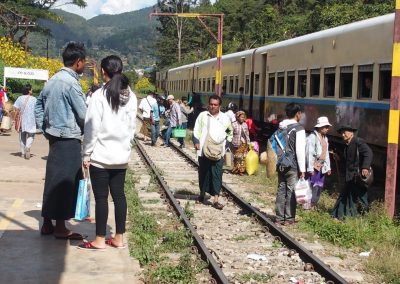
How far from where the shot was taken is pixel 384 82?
38.1 feet

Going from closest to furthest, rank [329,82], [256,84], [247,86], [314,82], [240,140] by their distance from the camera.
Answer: [329,82]
[240,140]
[314,82]
[256,84]
[247,86]

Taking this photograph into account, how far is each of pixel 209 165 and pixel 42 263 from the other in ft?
14.8

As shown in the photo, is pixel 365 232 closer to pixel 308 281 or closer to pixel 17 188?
pixel 308 281

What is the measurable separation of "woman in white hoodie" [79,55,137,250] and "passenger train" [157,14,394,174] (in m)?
6.06

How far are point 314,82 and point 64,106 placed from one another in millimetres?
9865

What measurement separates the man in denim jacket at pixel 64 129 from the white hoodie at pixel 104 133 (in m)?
0.40

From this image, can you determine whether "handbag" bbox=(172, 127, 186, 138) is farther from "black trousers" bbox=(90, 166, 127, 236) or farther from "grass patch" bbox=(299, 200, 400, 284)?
"black trousers" bbox=(90, 166, 127, 236)

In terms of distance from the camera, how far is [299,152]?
8.78 metres

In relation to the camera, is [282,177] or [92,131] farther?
[282,177]

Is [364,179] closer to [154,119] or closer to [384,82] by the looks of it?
[384,82]

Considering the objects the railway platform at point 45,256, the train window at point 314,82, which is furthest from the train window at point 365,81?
the railway platform at point 45,256

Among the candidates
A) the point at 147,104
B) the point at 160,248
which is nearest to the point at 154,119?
the point at 147,104

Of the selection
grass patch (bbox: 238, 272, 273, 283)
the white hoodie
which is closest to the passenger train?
grass patch (bbox: 238, 272, 273, 283)

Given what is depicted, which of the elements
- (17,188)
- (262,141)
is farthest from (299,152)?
(262,141)
